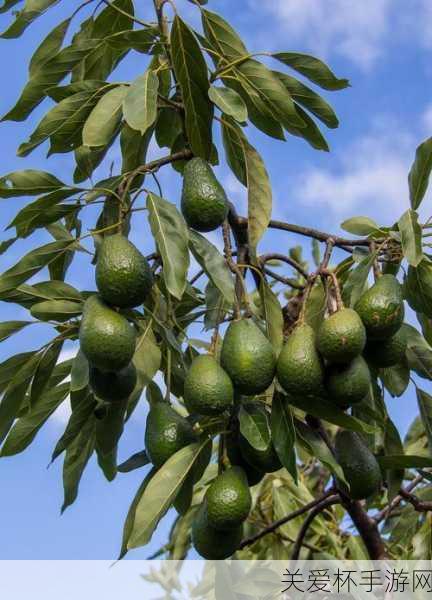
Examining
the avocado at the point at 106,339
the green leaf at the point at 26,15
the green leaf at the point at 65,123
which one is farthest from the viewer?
the green leaf at the point at 26,15

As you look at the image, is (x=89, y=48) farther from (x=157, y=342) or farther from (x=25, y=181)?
(x=157, y=342)

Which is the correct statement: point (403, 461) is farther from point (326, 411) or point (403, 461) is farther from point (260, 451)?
point (260, 451)

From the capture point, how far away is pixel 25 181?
1.80 metres

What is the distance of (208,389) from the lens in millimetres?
1536

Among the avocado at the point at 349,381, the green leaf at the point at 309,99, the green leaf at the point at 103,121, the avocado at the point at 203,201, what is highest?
the green leaf at the point at 309,99

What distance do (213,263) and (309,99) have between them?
0.53 m

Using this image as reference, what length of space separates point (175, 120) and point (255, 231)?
52cm

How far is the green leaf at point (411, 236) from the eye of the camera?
66.6 inches

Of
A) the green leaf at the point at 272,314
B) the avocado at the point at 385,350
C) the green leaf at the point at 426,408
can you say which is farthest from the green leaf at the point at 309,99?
the green leaf at the point at 426,408

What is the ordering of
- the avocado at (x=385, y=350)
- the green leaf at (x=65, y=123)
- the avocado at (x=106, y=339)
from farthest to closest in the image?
the green leaf at (x=65, y=123), the avocado at (x=385, y=350), the avocado at (x=106, y=339)

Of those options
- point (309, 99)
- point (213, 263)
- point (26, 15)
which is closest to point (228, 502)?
point (213, 263)

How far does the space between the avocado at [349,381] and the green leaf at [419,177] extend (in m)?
0.51

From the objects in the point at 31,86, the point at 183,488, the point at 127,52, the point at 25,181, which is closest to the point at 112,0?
the point at 127,52

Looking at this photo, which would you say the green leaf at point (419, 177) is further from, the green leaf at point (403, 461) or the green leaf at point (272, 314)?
the green leaf at point (403, 461)
